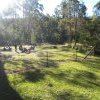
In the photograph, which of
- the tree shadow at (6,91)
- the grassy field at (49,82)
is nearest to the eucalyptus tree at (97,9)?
the grassy field at (49,82)

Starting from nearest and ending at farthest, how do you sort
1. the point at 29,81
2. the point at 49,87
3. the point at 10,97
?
the point at 10,97 < the point at 49,87 < the point at 29,81

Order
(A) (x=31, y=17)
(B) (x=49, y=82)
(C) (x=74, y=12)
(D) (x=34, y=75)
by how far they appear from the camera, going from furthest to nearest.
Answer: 1. (A) (x=31, y=17)
2. (C) (x=74, y=12)
3. (D) (x=34, y=75)
4. (B) (x=49, y=82)

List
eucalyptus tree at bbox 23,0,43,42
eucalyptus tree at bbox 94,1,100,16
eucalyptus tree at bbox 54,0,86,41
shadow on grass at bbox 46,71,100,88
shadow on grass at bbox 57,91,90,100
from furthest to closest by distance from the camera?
1. eucalyptus tree at bbox 23,0,43,42
2. eucalyptus tree at bbox 54,0,86,41
3. eucalyptus tree at bbox 94,1,100,16
4. shadow on grass at bbox 46,71,100,88
5. shadow on grass at bbox 57,91,90,100

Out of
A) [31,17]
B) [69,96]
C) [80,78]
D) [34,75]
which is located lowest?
[69,96]

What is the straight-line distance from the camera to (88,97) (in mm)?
19047

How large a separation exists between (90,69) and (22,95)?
41.2 feet

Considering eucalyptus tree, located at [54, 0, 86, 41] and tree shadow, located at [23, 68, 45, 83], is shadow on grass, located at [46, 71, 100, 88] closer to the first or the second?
tree shadow, located at [23, 68, 45, 83]

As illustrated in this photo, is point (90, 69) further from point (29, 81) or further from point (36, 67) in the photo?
point (29, 81)

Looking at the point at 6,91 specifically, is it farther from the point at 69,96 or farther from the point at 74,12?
the point at 74,12

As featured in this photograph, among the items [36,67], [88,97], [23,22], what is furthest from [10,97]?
[23,22]

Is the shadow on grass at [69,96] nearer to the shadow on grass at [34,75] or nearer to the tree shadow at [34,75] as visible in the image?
the tree shadow at [34,75]

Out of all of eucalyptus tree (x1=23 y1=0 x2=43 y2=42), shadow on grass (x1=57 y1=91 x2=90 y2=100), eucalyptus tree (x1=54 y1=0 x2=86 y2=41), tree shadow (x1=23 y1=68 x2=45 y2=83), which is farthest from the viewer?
eucalyptus tree (x1=23 y1=0 x2=43 y2=42)

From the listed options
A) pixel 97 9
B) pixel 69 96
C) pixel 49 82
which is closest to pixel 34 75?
pixel 49 82

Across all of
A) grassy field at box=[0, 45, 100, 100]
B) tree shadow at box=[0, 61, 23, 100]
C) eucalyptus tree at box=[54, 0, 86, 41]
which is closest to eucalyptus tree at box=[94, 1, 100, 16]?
eucalyptus tree at box=[54, 0, 86, 41]
